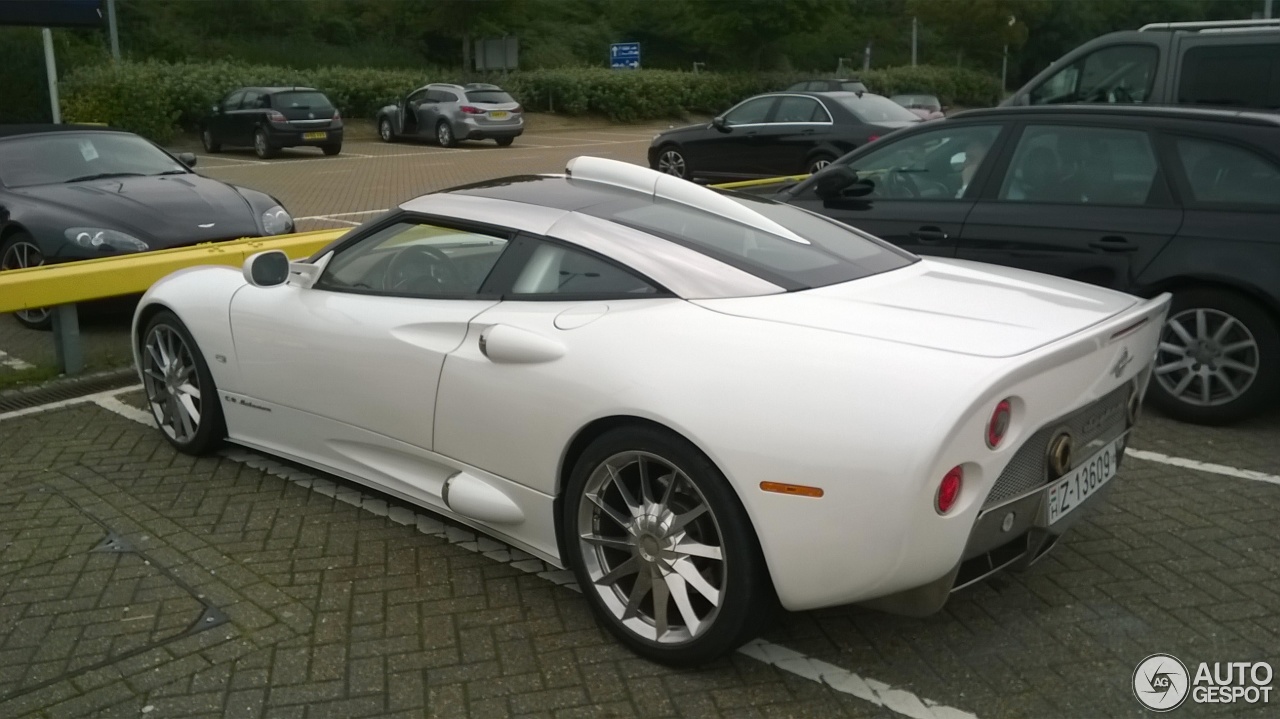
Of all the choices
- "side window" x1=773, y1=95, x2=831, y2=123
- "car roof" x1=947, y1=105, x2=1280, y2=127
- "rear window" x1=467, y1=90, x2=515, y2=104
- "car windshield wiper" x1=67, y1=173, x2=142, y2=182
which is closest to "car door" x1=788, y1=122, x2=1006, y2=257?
"car roof" x1=947, y1=105, x2=1280, y2=127

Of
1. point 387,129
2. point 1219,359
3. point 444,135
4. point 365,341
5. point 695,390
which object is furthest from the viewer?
point 387,129

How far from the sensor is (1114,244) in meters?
5.79

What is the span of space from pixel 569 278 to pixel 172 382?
244cm

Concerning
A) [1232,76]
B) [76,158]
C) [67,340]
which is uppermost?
[1232,76]

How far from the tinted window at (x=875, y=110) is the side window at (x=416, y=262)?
37.6 ft

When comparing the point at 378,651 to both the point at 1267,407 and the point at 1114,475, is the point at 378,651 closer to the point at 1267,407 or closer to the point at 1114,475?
the point at 1114,475

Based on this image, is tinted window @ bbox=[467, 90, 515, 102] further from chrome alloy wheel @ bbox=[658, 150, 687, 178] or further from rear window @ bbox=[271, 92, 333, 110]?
chrome alloy wheel @ bbox=[658, 150, 687, 178]

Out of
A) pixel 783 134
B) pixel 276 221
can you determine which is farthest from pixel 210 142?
pixel 276 221

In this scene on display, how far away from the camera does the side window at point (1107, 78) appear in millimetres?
10320

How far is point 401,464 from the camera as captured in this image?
13.8 feet

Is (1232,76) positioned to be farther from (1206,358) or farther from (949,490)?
(949,490)

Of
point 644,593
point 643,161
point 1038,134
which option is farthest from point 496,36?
point 644,593

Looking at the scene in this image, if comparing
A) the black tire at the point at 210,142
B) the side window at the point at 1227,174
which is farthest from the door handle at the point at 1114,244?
the black tire at the point at 210,142

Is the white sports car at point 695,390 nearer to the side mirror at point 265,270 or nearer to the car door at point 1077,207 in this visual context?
the side mirror at point 265,270
